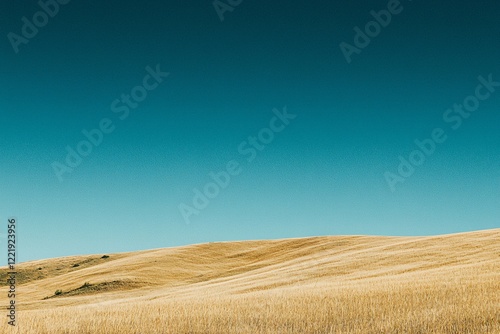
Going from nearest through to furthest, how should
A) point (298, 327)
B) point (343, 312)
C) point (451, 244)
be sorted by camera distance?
point (298, 327)
point (343, 312)
point (451, 244)

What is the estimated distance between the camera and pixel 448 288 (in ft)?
54.2

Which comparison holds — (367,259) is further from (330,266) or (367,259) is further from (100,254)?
(100,254)

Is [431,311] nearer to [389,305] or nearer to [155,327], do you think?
[389,305]

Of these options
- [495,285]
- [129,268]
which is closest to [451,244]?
[495,285]

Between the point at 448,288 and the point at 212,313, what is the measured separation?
25.6 ft

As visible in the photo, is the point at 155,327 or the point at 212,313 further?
the point at 212,313

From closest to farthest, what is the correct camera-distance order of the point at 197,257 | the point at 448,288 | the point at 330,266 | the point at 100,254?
1. the point at 448,288
2. the point at 330,266
3. the point at 197,257
4. the point at 100,254

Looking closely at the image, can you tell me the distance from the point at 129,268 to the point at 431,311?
50.9 m

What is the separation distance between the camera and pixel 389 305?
14.7m

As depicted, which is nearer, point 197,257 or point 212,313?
point 212,313

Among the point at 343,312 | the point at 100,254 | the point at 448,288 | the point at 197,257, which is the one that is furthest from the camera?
the point at 100,254

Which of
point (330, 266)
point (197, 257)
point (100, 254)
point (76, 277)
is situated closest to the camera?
point (330, 266)

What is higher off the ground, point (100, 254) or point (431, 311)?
point (100, 254)

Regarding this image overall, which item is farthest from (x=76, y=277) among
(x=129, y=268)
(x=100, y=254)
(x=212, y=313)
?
(x=212, y=313)
